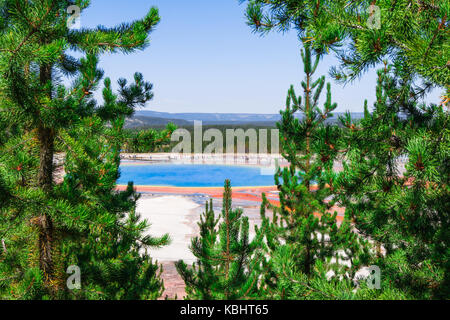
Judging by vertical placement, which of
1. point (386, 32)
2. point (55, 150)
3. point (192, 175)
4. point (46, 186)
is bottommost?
point (192, 175)

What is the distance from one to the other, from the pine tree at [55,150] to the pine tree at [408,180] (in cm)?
209

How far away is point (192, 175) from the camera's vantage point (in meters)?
30.2

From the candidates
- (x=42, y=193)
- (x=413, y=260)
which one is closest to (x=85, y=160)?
(x=42, y=193)

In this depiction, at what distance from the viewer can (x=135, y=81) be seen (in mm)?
3914

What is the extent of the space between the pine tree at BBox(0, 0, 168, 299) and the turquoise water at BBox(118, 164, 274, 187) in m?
21.3

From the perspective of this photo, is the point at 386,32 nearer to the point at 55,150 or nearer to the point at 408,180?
the point at 408,180

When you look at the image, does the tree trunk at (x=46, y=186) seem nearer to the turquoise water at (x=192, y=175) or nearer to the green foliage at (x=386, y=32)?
the green foliage at (x=386, y=32)

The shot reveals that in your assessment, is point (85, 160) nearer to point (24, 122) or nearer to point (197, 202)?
point (24, 122)

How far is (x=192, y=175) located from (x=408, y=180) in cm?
2763

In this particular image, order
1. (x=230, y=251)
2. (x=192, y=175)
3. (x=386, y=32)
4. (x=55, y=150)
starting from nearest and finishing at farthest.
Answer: (x=386, y=32) < (x=230, y=251) < (x=55, y=150) < (x=192, y=175)

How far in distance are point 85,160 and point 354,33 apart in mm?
2273

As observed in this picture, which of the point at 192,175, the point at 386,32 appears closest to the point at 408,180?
the point at 386,32

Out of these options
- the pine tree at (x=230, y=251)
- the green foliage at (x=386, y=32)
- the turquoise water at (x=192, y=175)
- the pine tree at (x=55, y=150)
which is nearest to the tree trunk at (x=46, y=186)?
the pine tree at (x=55, y=150)

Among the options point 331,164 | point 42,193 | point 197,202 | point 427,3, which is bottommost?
point 197,202
